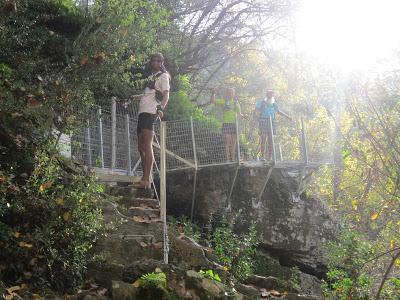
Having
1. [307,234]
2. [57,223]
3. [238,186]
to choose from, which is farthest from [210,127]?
[57,223]

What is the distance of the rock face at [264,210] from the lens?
1014 centimetres

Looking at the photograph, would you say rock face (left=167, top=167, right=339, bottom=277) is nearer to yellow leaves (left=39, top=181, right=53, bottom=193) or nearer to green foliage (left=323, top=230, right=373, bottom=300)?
green foliage (left=323, top=230, right=373, bottom=300)

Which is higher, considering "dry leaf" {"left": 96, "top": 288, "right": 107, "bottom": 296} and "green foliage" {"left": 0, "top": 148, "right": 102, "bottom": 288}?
"green foliage" {"left": 0, "top": 148, "right": 102, "bottom": 288}

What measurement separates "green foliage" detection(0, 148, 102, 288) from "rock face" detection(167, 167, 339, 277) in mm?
5141

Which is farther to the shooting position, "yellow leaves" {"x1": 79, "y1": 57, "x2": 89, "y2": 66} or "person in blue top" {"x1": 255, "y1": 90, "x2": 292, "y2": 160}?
"person in blue top" {"x1": 255, "y1": 90, "x2": 292, "y2": 160}

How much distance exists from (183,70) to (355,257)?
740 centimetres

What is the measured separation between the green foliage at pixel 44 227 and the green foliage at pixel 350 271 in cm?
419

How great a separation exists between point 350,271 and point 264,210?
3.08 metres

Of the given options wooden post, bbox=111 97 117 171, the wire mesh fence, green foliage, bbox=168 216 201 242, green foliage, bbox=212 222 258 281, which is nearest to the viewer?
green foliage, bbox=212 222 258 281

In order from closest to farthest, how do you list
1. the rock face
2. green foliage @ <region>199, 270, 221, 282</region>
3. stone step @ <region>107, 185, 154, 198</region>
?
1. green foliage @ <region>199, 270, 221, 282</region>
2. stone step @ <region>107, 185, 154, 198</region>
3. the rock face

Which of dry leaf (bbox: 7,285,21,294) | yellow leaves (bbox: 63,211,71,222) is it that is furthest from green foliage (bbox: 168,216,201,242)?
dry leaf (bbox: 7,285,21,294)

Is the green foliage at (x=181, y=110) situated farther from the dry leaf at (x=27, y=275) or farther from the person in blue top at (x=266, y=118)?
the dry leaf at (x=27, y=275)

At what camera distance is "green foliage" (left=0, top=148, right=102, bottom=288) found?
4422 millimetres

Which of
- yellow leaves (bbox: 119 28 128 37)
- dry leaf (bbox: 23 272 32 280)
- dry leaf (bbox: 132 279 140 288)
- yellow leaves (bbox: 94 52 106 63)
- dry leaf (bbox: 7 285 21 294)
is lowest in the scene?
dry leaf (bbox: 132 279 140 288)
